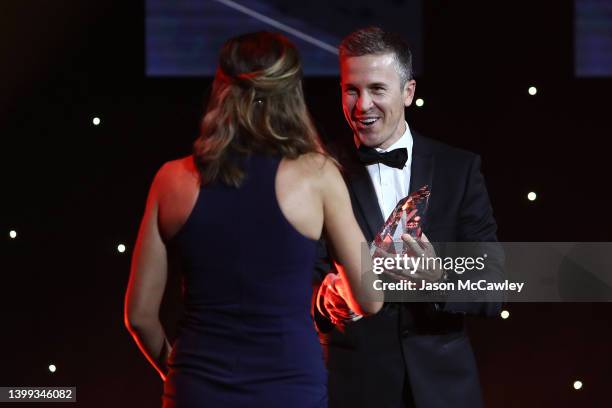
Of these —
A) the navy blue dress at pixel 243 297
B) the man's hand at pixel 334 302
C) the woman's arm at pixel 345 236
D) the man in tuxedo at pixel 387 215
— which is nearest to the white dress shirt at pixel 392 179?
the man in tuxedo at pixel 387 215

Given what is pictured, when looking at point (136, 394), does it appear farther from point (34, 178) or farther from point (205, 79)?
point (205, 79)

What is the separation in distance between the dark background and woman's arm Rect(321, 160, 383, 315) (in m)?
1.71

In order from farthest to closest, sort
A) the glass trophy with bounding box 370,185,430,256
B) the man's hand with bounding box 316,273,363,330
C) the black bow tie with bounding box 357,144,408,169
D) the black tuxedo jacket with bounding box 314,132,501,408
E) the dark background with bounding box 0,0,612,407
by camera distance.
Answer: the dark background with bounding box 0,0,612,407
the black bow tie with bounding box 357,144,408,169
the black tuxedo jacket with bounding box 314,132,501,408
the glass trophy with bounding box 370,185,430,256
the man's hand with bounding box 316,273,363,330

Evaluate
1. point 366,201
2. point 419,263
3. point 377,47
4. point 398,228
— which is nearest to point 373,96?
point 377,47

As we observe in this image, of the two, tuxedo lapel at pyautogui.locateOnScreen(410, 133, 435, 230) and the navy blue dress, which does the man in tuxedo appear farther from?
the navy blue dress

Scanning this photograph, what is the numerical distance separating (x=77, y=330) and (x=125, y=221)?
0.46 metres

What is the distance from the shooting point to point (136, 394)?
3.66 m

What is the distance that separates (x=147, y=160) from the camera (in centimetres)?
354

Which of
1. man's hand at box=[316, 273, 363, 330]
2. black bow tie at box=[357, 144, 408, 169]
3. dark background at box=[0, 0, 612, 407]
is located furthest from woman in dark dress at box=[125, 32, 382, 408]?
dark background at box=[0, 0, 612, 407]

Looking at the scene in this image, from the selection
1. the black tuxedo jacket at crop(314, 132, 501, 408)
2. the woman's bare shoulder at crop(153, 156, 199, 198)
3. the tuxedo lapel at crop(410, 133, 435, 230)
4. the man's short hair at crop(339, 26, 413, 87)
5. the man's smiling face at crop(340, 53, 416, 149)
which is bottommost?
the black tuxedo jacket at crop(314, 132, 501, 408)

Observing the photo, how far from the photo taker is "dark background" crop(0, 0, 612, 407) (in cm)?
348

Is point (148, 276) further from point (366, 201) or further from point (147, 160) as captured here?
point (147, 160)

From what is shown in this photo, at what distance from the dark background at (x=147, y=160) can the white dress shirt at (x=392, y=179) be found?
0.99 metres

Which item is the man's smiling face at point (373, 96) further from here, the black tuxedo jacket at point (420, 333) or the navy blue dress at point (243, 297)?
the navy blue dress at point (243, 297)
